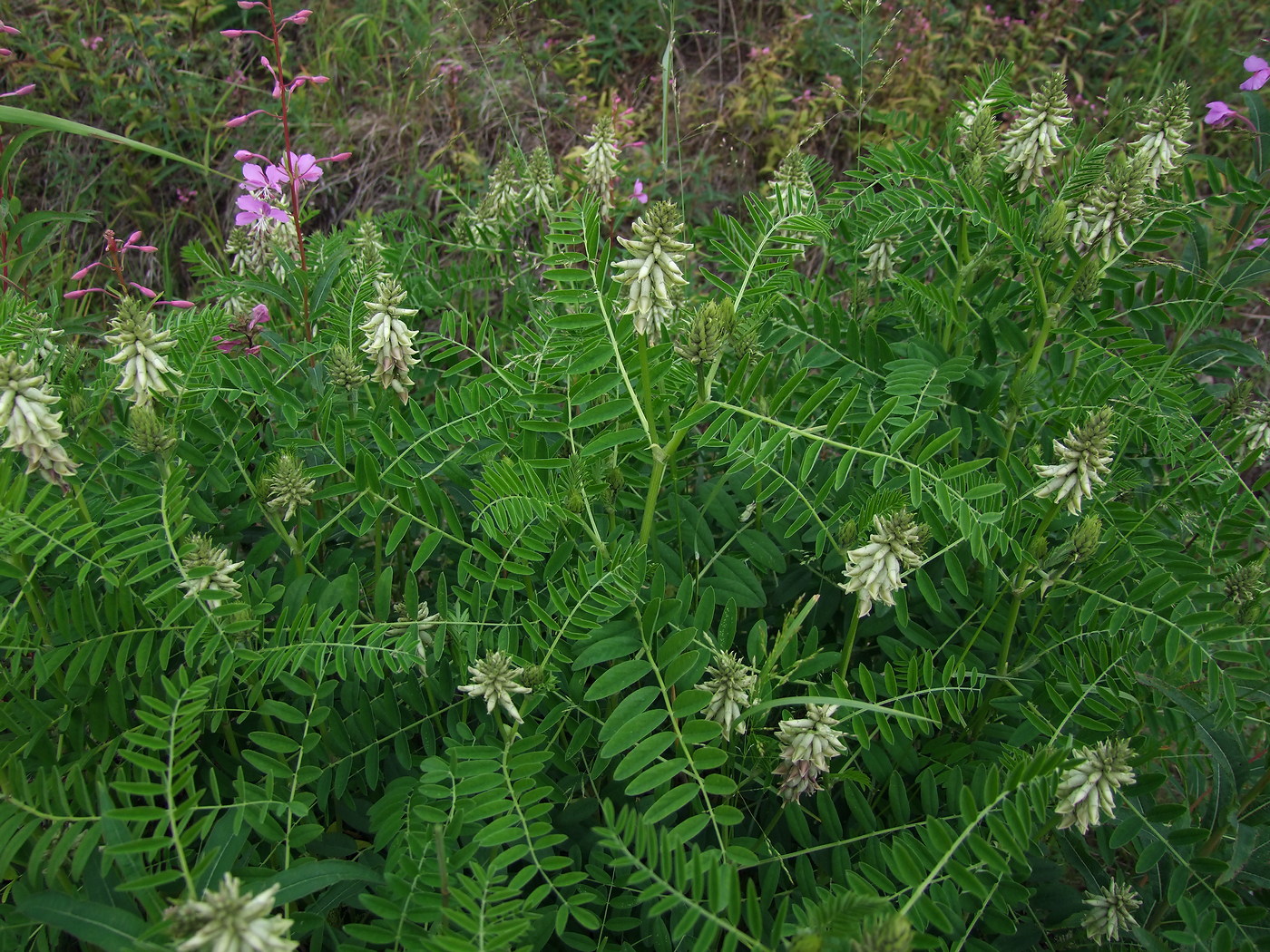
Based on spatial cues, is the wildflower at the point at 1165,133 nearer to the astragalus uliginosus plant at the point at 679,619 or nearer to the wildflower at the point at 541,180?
the astragalus uliginosus plant at the point at 679,619

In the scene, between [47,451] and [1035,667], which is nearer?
[47,451]

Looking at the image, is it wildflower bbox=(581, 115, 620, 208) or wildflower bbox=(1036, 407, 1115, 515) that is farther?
wildflower bbox=(581, 115, 620, 208)

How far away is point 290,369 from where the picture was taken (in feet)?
6.53

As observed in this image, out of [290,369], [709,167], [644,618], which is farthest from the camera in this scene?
[709,167]

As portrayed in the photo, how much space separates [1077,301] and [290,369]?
170 centimetres

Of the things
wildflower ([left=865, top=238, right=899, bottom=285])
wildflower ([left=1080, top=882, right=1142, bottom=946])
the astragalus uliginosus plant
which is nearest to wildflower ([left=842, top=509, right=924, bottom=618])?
the astragalus uliginosus plant

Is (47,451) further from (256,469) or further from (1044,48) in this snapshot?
(1044,48)

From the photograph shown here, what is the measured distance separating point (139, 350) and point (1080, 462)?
1.56m

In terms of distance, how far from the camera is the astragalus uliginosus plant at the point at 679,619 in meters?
1.34

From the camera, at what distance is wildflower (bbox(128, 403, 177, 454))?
1.46 meters

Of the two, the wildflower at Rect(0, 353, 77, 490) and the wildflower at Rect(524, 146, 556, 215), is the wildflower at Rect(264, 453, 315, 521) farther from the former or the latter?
the wildflower at Rect(524, 146, 556, 215)

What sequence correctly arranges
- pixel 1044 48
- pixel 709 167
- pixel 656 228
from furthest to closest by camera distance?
pixel 1044 48
pixel 709 167
pixel 656 228

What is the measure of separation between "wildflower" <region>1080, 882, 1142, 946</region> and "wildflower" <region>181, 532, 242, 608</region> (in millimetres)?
1534

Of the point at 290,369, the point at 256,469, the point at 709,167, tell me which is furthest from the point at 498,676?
the point at 709,167
